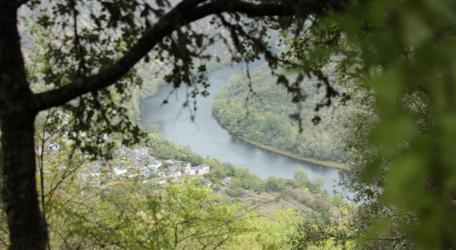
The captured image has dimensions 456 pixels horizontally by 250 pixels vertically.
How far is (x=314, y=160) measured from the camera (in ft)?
190

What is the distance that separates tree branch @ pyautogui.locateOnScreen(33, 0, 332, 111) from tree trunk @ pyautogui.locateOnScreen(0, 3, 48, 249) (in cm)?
8

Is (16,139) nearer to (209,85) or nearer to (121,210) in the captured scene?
(209,85)

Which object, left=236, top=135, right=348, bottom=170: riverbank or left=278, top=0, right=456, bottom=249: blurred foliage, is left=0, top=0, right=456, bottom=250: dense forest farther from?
left=236, top=135, right=348, bottom=170: riverbank

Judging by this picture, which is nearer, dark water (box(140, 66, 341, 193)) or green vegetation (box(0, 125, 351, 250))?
green vegetation (box(0, 125, 351, 250))

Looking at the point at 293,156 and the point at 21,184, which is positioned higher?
the point at 21,184

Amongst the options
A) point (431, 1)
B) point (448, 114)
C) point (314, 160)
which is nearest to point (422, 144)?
point (448, 114)

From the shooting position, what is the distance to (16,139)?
2.26m

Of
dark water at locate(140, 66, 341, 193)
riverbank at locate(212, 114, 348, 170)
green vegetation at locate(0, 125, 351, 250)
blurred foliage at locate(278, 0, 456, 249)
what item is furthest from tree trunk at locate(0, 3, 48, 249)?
riverbank at locate(212, 114, 348, 170)

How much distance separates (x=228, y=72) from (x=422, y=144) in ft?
270

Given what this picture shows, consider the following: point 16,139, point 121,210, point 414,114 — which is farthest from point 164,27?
point 121,210

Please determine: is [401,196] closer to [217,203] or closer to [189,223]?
[189,223]

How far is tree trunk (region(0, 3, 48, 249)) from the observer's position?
7.33 feet

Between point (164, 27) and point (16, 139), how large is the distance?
2.78 feet

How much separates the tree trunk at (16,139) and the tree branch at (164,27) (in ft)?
0.28
